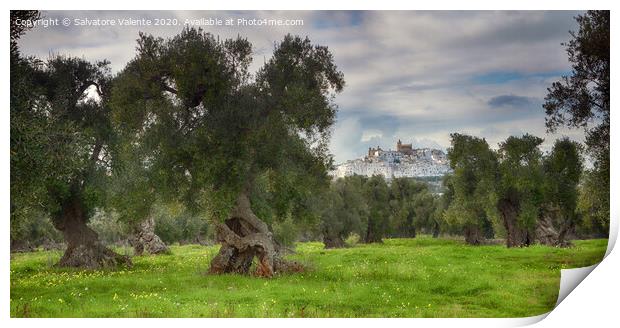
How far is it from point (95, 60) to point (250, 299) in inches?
589

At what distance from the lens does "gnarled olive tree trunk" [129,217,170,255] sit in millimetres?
42750

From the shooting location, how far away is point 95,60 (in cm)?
2986

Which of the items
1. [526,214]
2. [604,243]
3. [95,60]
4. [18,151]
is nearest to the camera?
[18,151]

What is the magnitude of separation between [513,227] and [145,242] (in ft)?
80.0

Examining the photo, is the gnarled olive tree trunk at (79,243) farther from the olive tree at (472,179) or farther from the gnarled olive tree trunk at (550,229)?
the gnarled olive tree trunk at (550,229)

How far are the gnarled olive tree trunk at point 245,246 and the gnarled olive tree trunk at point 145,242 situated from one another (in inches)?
→ 642

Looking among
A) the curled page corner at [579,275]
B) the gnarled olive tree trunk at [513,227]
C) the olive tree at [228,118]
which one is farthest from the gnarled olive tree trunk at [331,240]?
the curled page corner at [579,275]

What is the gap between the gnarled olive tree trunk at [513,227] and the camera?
135 ft

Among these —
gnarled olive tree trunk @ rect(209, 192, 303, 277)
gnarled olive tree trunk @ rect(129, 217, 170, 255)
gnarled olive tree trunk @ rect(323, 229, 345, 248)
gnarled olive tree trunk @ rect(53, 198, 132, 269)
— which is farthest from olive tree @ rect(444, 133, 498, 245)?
gnarled olive tree trunk @ rect(53, 198, 132, 269)

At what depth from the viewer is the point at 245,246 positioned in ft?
87.5

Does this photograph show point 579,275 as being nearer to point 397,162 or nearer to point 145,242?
point 397,162
